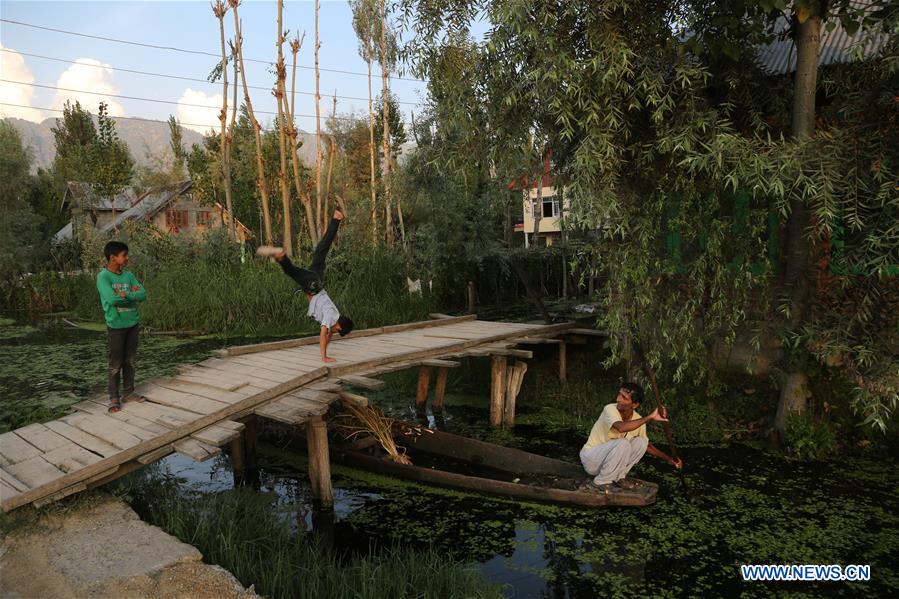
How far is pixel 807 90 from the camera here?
6.89 metres

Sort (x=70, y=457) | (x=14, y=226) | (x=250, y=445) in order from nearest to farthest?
1. (x=70, y=457)
2. (x=250, y=445)
3. (x=14, y=226)

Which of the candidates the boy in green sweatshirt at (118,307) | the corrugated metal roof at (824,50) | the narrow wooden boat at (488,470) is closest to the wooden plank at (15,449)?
the boy in green sweatshirt at (118,307)

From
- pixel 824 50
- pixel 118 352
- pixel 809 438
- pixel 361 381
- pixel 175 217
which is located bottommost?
pixel 809 438

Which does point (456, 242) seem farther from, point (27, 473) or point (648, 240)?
point (27, 473)

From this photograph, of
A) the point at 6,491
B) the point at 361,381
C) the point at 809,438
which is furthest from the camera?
the point at 809,438

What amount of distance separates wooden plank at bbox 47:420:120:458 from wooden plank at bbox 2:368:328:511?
0.35 ft

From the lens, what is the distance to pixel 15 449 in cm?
525

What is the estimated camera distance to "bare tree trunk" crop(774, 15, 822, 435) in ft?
22.5

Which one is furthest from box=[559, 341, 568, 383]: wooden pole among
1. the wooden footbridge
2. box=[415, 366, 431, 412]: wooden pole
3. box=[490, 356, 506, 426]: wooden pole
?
box=[415, 366, 431, 412]: wooden pole

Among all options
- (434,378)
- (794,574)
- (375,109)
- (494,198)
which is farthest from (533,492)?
(375,109)

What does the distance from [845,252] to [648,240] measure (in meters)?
2.02

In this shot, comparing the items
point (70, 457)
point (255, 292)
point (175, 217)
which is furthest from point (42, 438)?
point (175, 217)

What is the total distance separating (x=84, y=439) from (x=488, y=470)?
4.05 meters

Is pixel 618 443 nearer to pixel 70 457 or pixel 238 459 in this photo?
pixel 238 459
